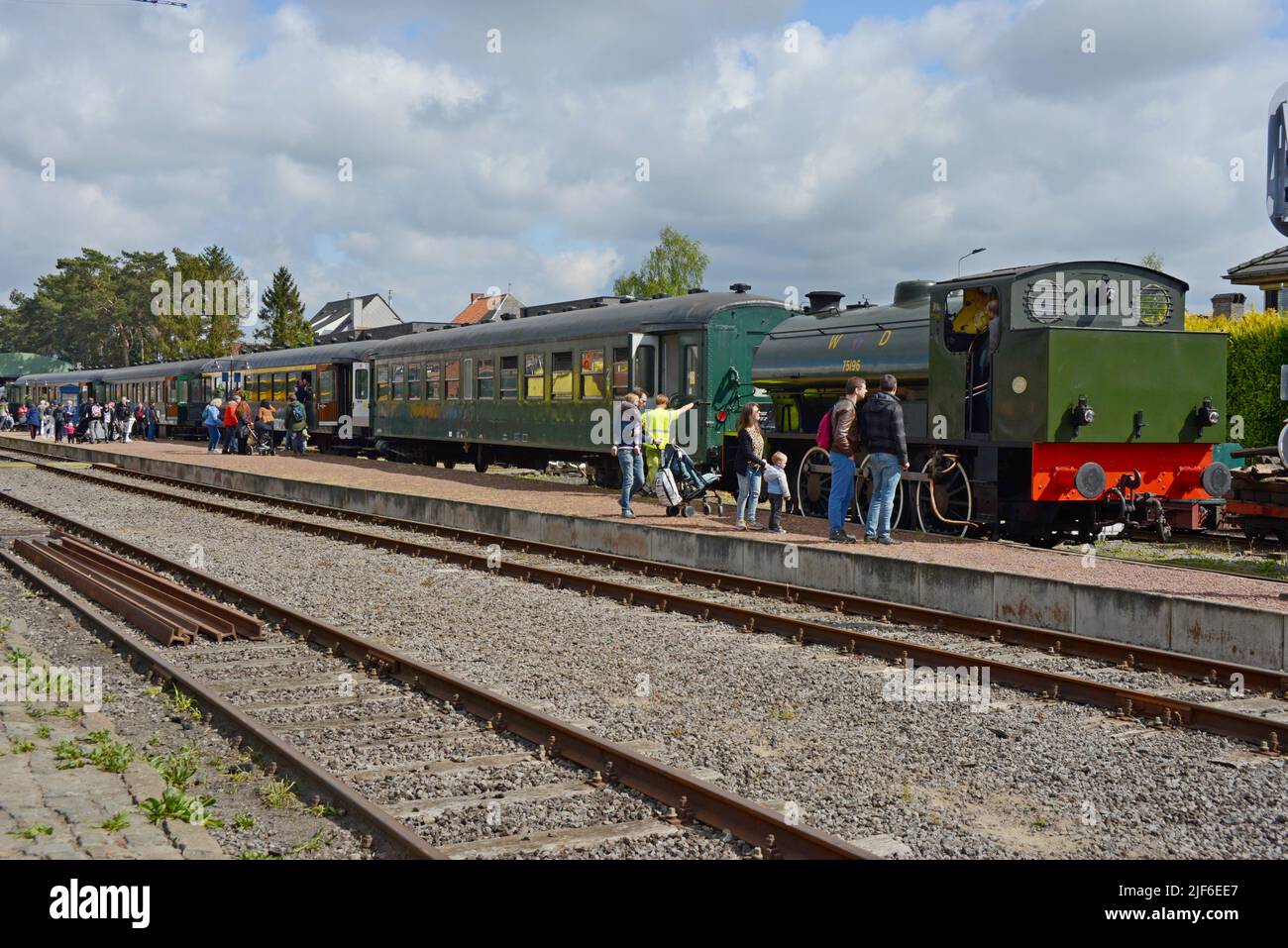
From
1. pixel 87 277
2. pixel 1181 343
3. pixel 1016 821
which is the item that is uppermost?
pixel 87 277

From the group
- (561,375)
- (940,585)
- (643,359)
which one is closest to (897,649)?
(940,585)

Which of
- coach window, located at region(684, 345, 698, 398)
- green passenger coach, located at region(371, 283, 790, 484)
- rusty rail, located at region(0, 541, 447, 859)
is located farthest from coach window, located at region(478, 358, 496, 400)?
rusty rail, located at region(0, 541, 447, 859)

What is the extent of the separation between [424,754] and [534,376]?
752 inches

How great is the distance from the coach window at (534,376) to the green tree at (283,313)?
266ft

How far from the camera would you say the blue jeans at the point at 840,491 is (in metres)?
14.3

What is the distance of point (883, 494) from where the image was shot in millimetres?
13734

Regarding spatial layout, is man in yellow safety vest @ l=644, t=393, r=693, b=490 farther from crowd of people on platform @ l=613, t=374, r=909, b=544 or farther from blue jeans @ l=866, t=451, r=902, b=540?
blue jeans @ l=866, t=451, r=902, b=540

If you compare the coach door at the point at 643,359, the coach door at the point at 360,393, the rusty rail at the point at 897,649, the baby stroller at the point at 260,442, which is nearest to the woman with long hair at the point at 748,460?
the rusty rail at the point at 897,649

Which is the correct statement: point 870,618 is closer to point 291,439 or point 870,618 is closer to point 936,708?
point 936,708

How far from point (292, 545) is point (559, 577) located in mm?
5336

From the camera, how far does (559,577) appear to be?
1277 centimetres

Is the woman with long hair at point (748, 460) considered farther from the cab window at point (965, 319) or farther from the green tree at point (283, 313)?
the green tree at point (283, 313)

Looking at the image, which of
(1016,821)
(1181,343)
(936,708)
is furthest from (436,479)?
(1016,821)

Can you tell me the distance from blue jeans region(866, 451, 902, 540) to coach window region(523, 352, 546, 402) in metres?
11.9
